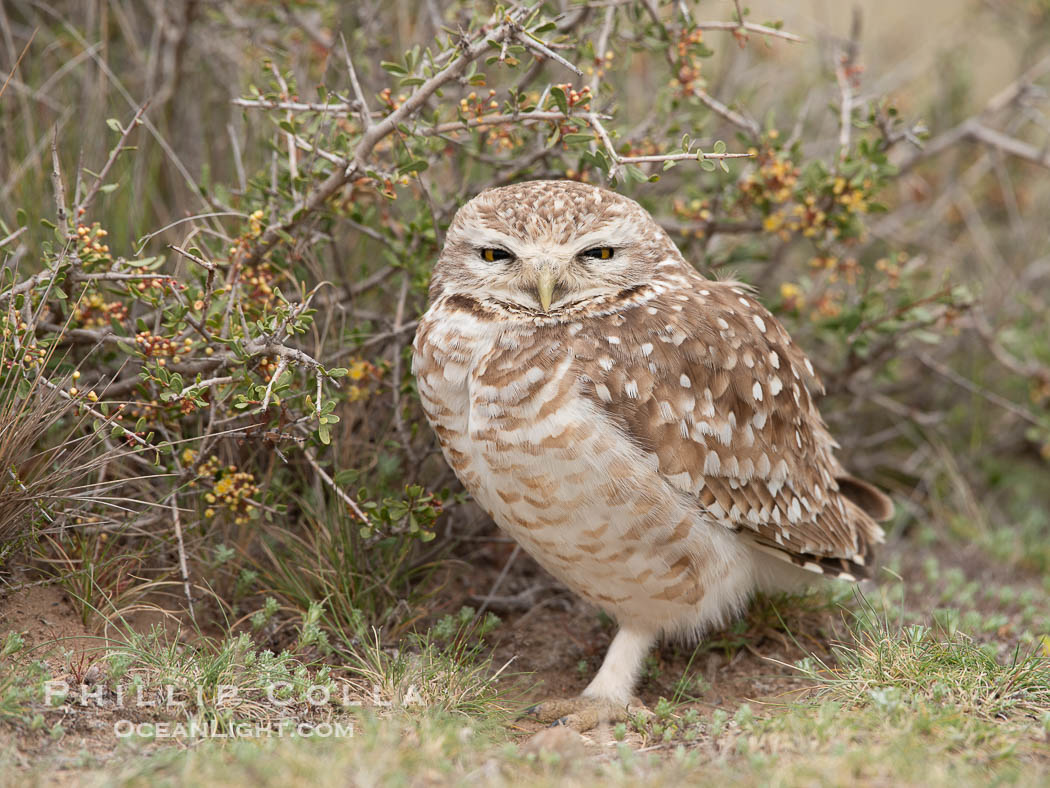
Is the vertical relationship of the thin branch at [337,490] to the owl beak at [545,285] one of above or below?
below

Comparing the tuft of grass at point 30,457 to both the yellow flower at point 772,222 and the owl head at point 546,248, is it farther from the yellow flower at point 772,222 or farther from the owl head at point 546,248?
the yellow flower at point 772,222

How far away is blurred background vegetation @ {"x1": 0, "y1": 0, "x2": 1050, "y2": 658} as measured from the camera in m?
3.35

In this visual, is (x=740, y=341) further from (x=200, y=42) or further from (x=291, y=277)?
(x=200, y=42)

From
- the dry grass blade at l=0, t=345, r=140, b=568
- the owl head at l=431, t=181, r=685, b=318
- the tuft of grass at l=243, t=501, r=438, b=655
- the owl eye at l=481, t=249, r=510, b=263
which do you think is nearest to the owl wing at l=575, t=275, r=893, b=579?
the owl head at l=431, t=181, r=685, b=318

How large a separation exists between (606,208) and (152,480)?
1.96 meters

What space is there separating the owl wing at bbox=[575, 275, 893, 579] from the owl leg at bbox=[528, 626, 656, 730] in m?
0.58

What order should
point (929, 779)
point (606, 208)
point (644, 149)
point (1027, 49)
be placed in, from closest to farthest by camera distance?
point (929, 779) < point (606, 208) < point (644, 149) < point (1027, 49)

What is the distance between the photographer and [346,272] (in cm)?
425

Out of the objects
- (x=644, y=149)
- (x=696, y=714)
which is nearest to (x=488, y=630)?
(x=696, y=714)

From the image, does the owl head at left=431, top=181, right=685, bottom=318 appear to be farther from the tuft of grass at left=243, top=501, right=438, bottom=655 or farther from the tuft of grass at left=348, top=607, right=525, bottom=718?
the tuft of grass at left=348, top=607, right=525, bottom=718

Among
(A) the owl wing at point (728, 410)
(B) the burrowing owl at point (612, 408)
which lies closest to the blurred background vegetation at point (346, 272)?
(B) the burrowing owl at point (612, 408)

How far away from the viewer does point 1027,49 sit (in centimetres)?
645

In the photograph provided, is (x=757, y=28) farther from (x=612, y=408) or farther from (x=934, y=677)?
(x=934, y=677)

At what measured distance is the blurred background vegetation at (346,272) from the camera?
3.35 metres
